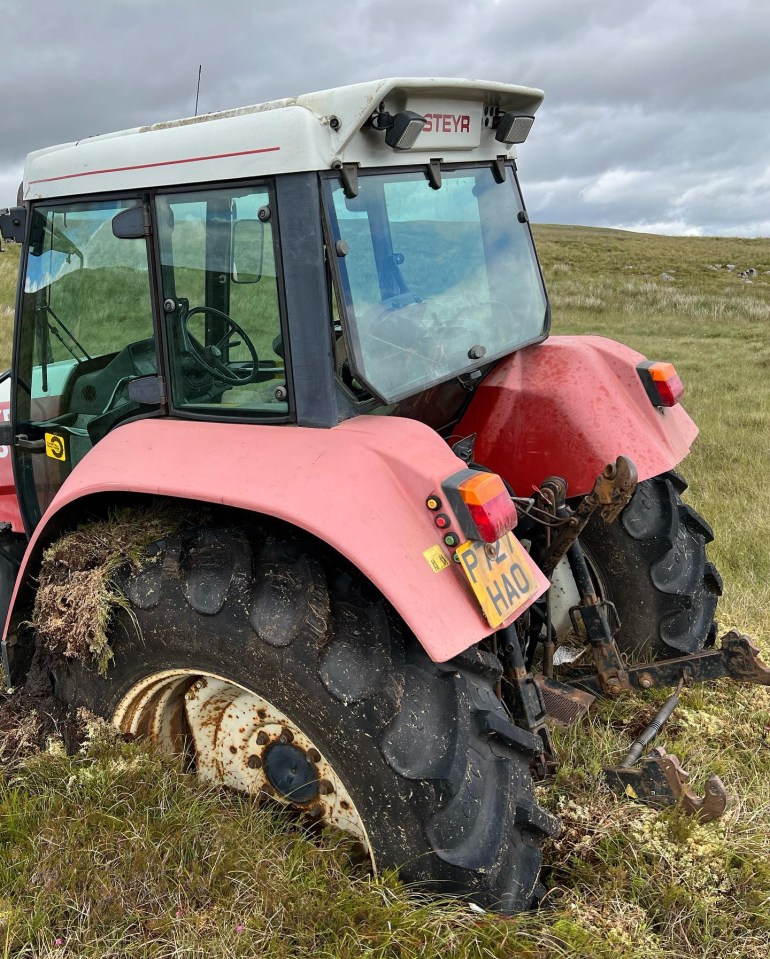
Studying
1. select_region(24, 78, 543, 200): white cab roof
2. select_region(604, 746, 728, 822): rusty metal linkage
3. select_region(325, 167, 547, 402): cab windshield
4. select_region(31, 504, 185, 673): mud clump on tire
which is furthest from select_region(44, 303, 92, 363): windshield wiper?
select_region(604, 746, 728, 822): rusty metal linkage

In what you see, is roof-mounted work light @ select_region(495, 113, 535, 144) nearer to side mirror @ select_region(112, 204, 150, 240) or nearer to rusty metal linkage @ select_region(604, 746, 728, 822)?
side mirror @ select_region(112, 204, 150, 240)

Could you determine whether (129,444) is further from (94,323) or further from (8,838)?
(8,838)

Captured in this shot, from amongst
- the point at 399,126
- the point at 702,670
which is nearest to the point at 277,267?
the point at 399,126

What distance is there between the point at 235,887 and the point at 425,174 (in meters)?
2.08

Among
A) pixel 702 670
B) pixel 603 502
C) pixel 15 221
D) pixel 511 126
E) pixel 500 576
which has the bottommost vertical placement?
pixel 702 670

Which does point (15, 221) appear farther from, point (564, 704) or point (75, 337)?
point (564, 704)

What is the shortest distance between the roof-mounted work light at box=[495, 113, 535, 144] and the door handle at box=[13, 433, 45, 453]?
1.93 m

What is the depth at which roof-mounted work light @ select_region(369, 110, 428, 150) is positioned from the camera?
2033 mm

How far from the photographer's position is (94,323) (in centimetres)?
261

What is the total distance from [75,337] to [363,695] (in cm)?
162

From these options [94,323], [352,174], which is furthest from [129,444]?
[352,174]

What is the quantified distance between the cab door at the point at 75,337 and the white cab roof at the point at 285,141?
0.33 feet

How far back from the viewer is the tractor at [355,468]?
1887 millimetres

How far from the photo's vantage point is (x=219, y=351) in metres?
2.32
